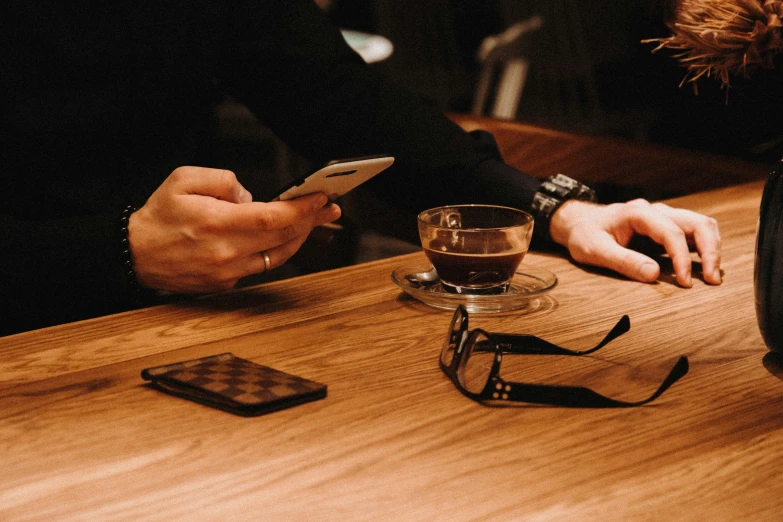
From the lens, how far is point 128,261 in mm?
1119

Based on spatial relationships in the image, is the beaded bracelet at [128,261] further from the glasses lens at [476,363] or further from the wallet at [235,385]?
the glasses lens at [476,363]

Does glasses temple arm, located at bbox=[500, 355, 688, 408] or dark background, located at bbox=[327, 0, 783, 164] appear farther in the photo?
dark background, located at bbox=[327, 0, 783, 164]

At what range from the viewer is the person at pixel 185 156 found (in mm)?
1091

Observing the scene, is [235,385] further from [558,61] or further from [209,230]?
[558,61]

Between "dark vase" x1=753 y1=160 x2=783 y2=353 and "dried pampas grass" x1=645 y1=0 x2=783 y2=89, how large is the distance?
17cm

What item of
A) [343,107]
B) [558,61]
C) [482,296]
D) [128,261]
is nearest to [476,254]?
[482,296]

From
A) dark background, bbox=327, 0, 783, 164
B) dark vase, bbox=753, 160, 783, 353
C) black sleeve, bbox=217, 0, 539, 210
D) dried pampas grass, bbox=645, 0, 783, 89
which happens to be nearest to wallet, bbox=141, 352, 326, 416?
dark vase, bbox=753, 160, 783, 353

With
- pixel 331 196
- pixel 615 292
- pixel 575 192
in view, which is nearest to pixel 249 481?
pixel 331 196

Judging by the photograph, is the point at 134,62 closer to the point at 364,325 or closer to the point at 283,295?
the point at 283,295

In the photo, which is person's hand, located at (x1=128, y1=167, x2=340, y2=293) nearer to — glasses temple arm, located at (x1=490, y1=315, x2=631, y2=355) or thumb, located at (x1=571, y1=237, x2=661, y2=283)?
glasses temple arm, located at (x1=490, y1=315, x2=631, y2=355)

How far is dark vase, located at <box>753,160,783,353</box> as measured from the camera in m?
0.88

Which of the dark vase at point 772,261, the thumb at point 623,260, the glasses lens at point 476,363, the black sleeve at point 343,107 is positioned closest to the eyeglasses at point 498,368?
the glasses lens at point 476,363

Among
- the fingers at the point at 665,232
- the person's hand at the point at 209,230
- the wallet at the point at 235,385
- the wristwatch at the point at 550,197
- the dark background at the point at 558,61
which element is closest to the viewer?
the wallet at the point at 235,385

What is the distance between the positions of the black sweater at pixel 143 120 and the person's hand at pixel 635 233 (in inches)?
5.3
